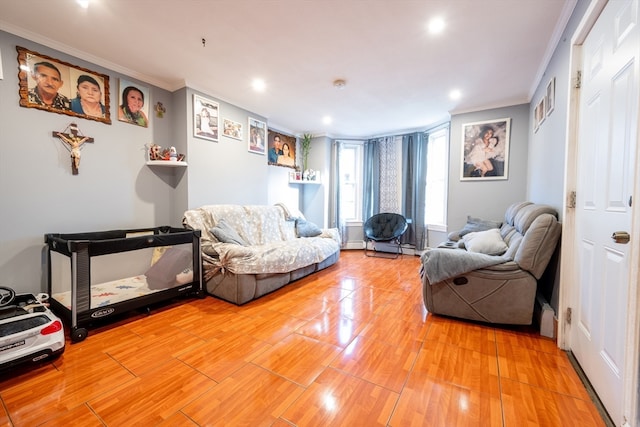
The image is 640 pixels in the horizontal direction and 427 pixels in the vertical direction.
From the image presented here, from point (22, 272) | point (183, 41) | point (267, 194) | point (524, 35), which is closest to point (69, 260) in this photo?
point (22, 272)

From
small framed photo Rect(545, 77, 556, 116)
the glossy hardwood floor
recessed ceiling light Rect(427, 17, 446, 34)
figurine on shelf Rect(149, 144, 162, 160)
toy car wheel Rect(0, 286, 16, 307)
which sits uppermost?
recessed ceiling light Rect(427, 17, 446, 34)

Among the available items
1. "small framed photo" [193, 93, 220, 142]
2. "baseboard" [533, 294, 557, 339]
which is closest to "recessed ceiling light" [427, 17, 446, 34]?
"baseboard" [533, 294, 557, 339]

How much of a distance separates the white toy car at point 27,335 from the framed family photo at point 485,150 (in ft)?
15.9

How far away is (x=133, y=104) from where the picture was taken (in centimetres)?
287

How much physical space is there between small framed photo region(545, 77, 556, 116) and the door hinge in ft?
3.34

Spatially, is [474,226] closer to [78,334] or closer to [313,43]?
[313,43]

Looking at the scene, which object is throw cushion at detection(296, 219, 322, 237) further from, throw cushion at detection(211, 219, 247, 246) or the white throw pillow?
the white throw pillow

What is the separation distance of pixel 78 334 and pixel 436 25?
367 cm

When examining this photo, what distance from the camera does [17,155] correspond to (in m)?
2.13

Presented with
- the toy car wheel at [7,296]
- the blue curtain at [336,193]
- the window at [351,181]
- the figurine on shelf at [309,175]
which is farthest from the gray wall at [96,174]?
the window at [351,181]

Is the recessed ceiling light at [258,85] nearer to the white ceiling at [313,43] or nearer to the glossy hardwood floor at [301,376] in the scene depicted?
the white ceiling at [313,43]

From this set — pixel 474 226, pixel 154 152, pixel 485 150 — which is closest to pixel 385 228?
pixel 474 226

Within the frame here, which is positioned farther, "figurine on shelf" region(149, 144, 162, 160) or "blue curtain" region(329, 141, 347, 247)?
"blue curtain" region(329, 141, 347, 247)

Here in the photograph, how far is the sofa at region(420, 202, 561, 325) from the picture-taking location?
1964 millimetres
